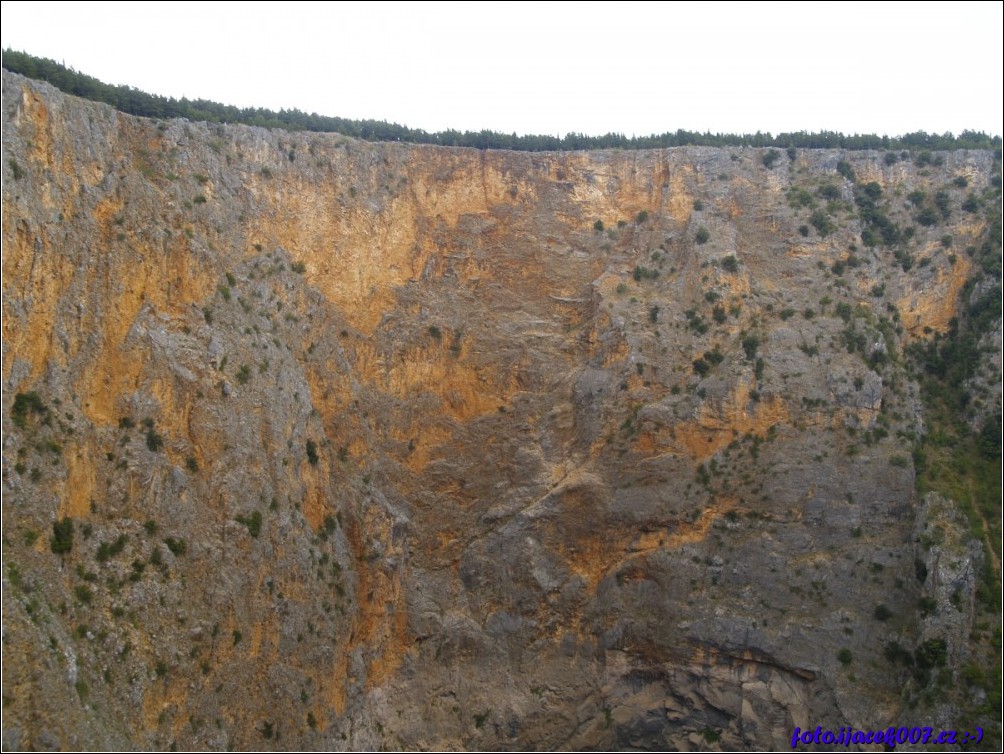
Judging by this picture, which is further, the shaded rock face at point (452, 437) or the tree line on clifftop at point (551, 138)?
the tree line on clifftop at point (551, 138)

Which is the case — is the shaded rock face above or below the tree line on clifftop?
below

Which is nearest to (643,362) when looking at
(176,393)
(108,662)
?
(176,393)

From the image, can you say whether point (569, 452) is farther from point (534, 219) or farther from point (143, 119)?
point (143, 119)

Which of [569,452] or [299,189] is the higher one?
[299,189]

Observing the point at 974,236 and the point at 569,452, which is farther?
the point at 974,236

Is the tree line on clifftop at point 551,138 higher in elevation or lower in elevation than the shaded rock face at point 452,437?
higher

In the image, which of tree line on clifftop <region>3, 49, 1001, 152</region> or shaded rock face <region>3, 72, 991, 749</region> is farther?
tree line on clifftop <region>3, 49, 1001, 152</region>

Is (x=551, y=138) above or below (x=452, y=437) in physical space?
above

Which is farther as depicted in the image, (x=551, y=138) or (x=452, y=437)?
(x=551, y=138)
